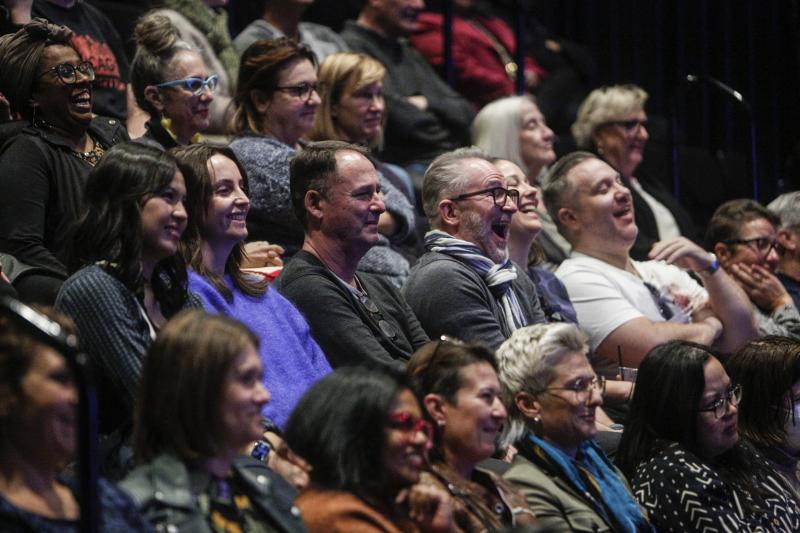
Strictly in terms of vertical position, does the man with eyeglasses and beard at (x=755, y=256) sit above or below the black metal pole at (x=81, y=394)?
below

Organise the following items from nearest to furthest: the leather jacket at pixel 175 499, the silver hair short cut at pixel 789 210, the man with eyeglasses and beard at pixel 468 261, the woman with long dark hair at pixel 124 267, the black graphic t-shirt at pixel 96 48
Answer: the leather jacket at pixel 175 499
the woman with long dark hair at pixel 124 267
the man with eyeglasses and beard at pixel 468 261
the black graphic t-shirt at pixel 96 48
the silver hair short cut at pixel 789 210

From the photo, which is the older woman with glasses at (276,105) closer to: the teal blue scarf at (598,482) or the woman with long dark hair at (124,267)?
the woman with long dark hair at (124,267)

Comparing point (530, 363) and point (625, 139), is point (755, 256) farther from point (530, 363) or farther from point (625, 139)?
point (530, 363)

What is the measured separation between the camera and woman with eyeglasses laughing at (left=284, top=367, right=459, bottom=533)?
8.57 feet

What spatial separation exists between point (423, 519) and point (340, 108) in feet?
8.29

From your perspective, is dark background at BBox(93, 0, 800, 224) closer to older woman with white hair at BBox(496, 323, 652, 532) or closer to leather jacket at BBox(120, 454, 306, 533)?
older woman with white hair at BBox(496, 323, 652, 532)

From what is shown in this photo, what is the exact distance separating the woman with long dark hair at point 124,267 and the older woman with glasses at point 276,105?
1.18 metres

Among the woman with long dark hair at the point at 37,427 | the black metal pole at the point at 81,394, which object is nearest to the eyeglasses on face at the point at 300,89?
the woman with long dark hair at the point at 37,427

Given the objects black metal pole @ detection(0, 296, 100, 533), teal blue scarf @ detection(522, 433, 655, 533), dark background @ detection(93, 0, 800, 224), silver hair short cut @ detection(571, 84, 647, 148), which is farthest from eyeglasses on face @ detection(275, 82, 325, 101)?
dark background @ detection(93, 0, 800, 224)

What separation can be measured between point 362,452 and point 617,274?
7.90ft

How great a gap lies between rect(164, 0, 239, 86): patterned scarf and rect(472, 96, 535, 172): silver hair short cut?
105 cm

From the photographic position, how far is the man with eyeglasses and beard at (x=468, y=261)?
13.1 ft

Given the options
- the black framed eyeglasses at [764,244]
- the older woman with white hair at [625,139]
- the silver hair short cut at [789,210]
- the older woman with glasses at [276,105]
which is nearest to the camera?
the older woman with glasses at [276,105]

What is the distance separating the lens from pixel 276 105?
454cm
